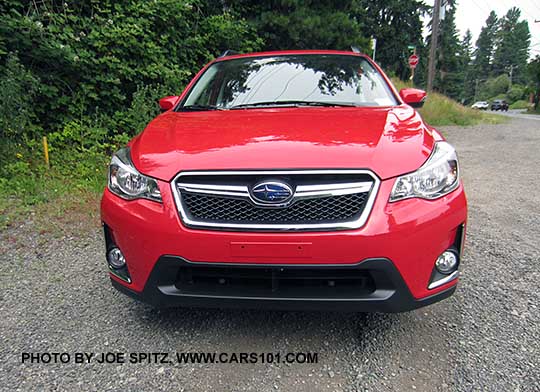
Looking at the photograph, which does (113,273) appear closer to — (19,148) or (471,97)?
(19,148)

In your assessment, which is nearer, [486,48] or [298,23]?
[298,23]

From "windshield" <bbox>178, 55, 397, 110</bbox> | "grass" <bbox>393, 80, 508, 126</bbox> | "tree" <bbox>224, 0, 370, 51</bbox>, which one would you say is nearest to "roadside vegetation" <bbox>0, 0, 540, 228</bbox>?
"tree" <bbox>224, 0, 370, 51</bbox>

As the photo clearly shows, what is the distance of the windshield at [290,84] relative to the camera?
2938 mm

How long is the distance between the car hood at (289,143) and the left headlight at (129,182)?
1.6 inches

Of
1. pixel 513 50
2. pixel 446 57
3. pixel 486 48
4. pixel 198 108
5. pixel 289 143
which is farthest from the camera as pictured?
pixel 486 48

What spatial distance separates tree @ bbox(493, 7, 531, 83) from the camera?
90.2 meters

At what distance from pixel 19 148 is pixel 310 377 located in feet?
16.0

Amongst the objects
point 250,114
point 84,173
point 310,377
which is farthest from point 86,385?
point 84,173

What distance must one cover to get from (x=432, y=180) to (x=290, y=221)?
708 mm

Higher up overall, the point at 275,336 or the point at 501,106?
the point at 275,336

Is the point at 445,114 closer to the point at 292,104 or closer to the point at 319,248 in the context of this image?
the point at 292,104

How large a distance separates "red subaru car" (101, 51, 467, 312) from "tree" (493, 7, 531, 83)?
10185 centimetres

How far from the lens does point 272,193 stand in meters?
1.85

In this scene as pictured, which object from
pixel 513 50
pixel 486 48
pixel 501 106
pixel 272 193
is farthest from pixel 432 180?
pixel 486 48
